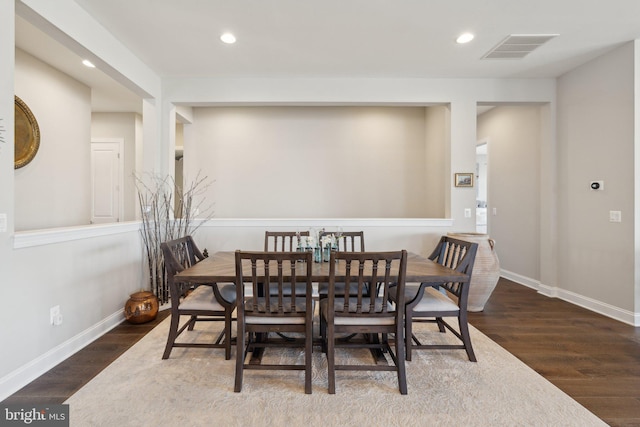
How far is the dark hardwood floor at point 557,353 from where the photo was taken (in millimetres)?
1938

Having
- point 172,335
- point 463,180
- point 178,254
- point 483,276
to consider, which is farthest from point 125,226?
point 463,180

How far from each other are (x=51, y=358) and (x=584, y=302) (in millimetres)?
5206

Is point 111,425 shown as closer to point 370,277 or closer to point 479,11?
point 370,277

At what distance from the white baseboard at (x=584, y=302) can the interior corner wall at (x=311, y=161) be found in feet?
6.00

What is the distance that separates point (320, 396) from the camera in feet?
6.35

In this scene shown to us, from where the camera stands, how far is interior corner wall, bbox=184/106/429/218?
194 inches

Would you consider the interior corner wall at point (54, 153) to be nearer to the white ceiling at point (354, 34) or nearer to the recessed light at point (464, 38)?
the white ceiling at point (354, 34)

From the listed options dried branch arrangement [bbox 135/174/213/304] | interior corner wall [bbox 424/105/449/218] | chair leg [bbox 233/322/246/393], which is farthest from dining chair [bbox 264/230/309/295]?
interior corner wall [bbox 424/105/449/218]

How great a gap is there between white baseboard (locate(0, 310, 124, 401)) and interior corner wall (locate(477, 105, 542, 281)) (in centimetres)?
531

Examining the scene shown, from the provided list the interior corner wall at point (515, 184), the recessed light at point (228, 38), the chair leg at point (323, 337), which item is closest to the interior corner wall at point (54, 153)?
the recessed light at point (228, 38)

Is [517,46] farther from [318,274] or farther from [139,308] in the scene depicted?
[139,308]

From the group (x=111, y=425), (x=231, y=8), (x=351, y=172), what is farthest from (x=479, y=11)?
(x=111, y=425)

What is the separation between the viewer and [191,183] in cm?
490

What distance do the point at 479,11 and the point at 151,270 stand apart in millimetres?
4083
